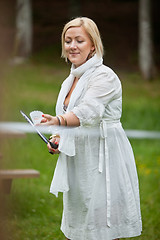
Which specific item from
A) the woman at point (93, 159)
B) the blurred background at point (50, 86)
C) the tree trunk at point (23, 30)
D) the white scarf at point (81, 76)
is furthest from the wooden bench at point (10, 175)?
the tree trunk at point (23, 30)

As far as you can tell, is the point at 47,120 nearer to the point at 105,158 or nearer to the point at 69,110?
the point at 69,110

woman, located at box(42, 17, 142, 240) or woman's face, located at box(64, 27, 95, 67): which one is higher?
woman's face, located at box(64, 27, 95, 67)

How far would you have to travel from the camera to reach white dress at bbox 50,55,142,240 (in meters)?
3.03

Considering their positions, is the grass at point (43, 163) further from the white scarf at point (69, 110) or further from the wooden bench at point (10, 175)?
the white scarf at point (69, 110)

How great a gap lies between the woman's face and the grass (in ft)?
1.59

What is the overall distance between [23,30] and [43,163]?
10.9 m

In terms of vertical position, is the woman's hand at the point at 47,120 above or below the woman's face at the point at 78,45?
below

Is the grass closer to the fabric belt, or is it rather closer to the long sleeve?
the long sleeve

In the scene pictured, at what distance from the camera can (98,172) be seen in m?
3.08

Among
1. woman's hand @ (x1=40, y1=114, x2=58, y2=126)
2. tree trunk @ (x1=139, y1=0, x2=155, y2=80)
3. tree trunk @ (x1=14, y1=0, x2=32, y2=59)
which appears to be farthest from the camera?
tree trunk @ (x1=14, y1=0, x2=32, y2=59)

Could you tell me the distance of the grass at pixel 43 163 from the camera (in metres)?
4.47

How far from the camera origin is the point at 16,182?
5.82 m

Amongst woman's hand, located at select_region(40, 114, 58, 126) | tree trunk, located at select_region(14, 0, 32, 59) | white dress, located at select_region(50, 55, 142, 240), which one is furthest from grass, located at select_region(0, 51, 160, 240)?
tree trunk, located at select_region(14, 0, 32, 59)

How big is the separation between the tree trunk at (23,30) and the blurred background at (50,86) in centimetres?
3
